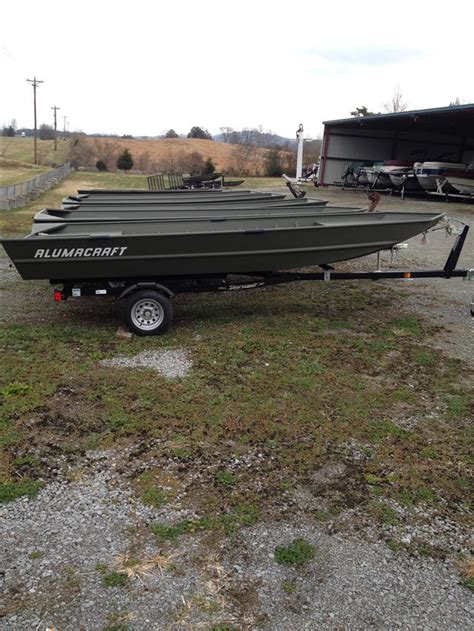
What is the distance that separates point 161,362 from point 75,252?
4.09ft

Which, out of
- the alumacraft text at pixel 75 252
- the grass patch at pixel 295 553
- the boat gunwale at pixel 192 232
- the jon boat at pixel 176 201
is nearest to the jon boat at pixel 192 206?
the jon boat at pixel 176 201

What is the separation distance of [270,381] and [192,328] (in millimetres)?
1527

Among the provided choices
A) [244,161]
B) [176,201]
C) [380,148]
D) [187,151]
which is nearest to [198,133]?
[187,151]

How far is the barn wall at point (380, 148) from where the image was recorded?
85.0 ft

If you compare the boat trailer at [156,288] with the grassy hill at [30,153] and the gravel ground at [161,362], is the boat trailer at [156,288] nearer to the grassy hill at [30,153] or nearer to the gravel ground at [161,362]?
the gravel ground at [161,362]

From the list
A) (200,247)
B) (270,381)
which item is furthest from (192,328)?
(270,381)

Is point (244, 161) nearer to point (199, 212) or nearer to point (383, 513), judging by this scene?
point (199, 212)

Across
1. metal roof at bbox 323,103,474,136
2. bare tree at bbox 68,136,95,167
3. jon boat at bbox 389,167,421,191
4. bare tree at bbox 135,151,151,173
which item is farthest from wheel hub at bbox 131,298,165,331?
bare tree at bbox 68,136,95,167

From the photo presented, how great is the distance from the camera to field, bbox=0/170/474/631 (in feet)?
7.18

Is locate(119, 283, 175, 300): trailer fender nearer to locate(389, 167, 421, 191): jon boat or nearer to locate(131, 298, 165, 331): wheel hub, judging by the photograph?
locate(131, 298, 165, 331): wheel hub

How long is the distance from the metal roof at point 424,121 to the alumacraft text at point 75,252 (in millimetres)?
16704

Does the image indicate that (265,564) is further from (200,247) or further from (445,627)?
(200,247)

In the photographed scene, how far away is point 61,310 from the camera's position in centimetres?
608

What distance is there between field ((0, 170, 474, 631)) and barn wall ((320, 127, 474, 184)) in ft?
73.2
